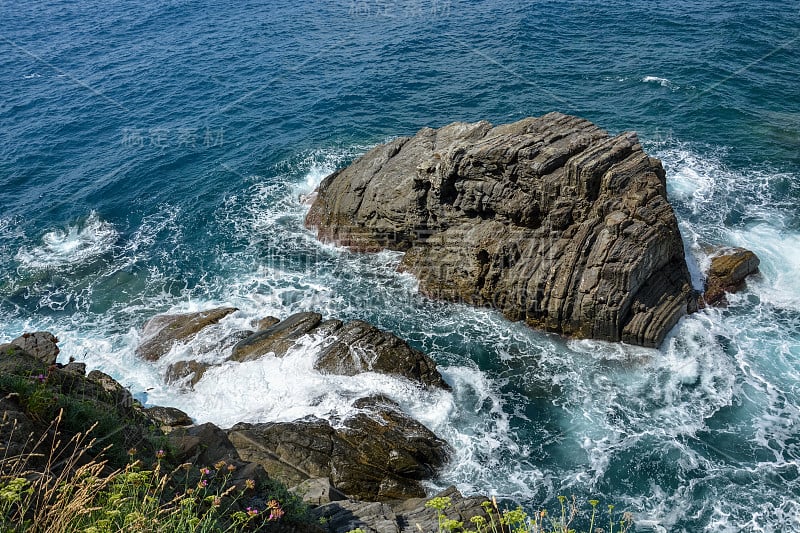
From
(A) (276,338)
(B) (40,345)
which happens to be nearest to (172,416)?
(A) (276,338)

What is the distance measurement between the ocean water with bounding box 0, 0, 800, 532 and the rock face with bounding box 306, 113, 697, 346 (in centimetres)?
154

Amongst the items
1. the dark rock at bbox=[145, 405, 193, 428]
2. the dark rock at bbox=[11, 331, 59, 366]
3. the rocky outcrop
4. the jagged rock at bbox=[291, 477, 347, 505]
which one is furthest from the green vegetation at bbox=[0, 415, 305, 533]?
the rocky outcrop

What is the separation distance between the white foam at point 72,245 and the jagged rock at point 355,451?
24274mm

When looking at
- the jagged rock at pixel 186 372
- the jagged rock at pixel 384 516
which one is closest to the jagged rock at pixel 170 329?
the jagged rock at pixel 186 372

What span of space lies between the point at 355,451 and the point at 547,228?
1641 cm

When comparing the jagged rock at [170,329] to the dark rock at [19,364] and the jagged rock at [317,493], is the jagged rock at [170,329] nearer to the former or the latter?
the dark rock at [19,364]

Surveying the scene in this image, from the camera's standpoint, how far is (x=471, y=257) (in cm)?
3381

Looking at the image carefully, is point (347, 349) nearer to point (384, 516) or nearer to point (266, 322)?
point (266, 322)

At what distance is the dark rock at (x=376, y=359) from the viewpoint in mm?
28062

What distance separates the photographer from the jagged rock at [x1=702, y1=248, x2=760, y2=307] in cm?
3247

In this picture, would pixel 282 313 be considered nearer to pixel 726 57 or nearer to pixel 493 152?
pixel 493 152

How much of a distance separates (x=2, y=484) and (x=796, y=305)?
119 ft

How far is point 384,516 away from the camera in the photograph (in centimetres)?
1716

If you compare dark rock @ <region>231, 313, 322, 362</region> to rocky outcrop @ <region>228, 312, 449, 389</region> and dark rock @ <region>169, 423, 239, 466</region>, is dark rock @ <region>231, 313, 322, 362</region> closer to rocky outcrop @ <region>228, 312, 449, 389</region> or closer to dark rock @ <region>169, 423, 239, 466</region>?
rocky outcrop @ <region>228, 312, 449, 389</region>
